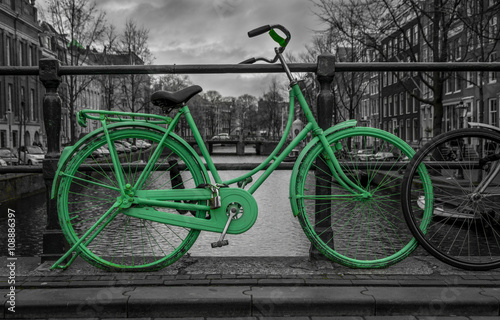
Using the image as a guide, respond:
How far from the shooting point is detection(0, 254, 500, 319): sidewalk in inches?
106

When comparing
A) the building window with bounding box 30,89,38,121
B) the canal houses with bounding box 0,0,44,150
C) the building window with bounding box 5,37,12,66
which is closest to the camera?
the canal houses with bounding box 0,0,44,150

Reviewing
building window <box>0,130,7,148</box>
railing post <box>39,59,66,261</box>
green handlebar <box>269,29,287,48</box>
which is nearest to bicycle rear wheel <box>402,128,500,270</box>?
green handlebar <box>269,29,287,48</box>

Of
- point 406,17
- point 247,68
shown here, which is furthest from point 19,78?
point 247,68

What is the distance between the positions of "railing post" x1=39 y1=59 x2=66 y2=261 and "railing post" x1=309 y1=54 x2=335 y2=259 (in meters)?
1.61

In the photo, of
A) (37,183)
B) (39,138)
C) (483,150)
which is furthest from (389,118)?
(483,150)

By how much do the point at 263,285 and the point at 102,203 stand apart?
1242 mm

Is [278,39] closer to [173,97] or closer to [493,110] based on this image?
[173,97]

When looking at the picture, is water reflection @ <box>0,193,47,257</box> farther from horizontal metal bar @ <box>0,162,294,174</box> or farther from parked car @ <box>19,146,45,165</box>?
parked car @ <box>19,146,45,165</box>

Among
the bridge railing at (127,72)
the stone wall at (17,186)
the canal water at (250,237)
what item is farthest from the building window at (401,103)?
the bridge railing at (127,72)

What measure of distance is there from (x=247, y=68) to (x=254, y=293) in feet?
4.73

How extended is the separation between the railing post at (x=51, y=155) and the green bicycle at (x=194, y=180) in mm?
126

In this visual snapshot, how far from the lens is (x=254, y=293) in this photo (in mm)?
2799

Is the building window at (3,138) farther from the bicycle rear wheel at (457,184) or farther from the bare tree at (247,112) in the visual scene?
the bare tree at (247,112)

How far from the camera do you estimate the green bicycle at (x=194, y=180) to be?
319 cm
